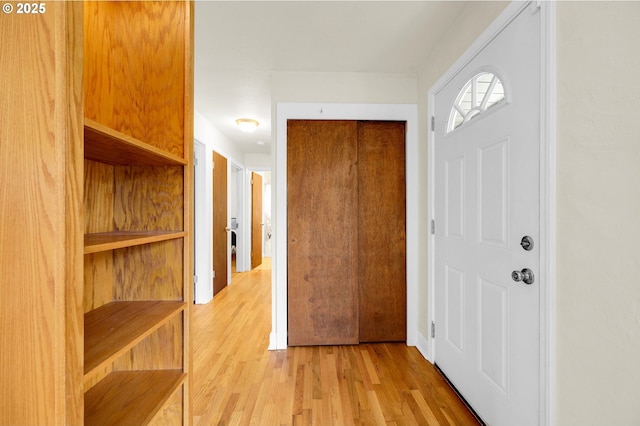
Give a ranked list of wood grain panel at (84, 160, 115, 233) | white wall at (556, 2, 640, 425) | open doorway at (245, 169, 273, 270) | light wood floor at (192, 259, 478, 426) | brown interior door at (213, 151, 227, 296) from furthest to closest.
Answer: open doorway at (245, 169, 273, 270) → brown interior door at (213, 151, 227, 296) → light wood floor at (192, 259, 478, 426) → wood grain panel at (84, 160, 115, 233) → white wall at (556, 2, 640, 425)

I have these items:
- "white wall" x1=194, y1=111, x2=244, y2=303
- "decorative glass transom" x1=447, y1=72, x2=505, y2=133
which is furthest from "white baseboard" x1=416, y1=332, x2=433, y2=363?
"white wall" x1=194, y1=111, x2=244, y2=303

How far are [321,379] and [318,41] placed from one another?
2.28 metres

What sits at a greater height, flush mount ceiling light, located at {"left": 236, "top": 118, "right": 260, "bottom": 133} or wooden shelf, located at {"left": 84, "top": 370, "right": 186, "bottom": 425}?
flush mount ceiling light, located at {"left": 236, "top": 118, "right": 260, "bottom": 133}

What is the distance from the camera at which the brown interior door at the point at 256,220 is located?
17.9ft

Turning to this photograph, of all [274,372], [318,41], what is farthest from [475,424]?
[318,41]

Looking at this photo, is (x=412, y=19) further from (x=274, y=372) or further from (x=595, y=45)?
(x=274, y=372)

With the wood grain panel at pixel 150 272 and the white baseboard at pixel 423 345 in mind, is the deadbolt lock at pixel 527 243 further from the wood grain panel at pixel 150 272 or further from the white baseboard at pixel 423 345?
the wood grain panel at pixel 150 272

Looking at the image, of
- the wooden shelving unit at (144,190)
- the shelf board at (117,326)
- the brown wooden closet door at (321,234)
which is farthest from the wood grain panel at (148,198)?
the brown wooden closet door at (321,234)

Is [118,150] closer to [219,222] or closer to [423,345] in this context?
[423,345]

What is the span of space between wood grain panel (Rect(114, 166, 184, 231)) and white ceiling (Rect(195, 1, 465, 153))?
1122 mm

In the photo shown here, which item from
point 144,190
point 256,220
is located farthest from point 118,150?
point 256,220

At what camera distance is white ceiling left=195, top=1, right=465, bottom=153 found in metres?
1.62

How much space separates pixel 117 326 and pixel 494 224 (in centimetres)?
161

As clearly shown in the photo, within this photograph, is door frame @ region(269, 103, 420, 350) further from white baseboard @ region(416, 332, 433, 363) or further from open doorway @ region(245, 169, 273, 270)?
open doorway @ region(245, 169, 273, 270)
